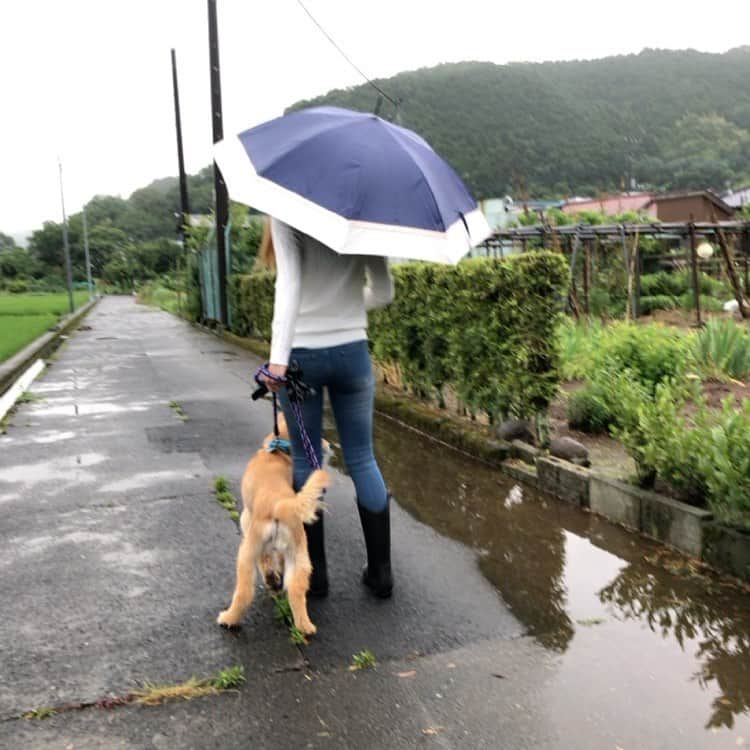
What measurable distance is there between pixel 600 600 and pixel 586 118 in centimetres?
5693

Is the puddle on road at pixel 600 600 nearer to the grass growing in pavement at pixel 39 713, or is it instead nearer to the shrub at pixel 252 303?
the grass growing in pavement at pixel 39 713

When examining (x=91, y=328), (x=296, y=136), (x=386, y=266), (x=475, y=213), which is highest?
(x=296, y=136)

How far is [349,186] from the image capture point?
3.17 metres

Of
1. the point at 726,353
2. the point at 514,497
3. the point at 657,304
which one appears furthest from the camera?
the point at 657,304

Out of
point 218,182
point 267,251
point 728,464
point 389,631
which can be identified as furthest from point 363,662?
point 218,182

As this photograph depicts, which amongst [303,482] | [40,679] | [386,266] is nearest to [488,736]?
[303,482]

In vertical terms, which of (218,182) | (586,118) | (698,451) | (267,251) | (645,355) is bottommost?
(698,451)

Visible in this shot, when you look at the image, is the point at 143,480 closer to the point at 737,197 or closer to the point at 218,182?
the point at 218,182

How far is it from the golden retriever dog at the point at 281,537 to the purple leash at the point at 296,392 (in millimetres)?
171

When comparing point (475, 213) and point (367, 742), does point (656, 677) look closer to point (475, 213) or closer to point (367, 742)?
point (367, 742)

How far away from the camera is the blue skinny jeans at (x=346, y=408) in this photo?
3.43 meters

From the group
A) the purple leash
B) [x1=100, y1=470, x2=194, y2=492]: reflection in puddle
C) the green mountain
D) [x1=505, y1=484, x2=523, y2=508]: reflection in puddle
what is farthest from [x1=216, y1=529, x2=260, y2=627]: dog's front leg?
the green mountain

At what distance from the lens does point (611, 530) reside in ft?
15.3

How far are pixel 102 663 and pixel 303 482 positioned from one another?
1.13m
